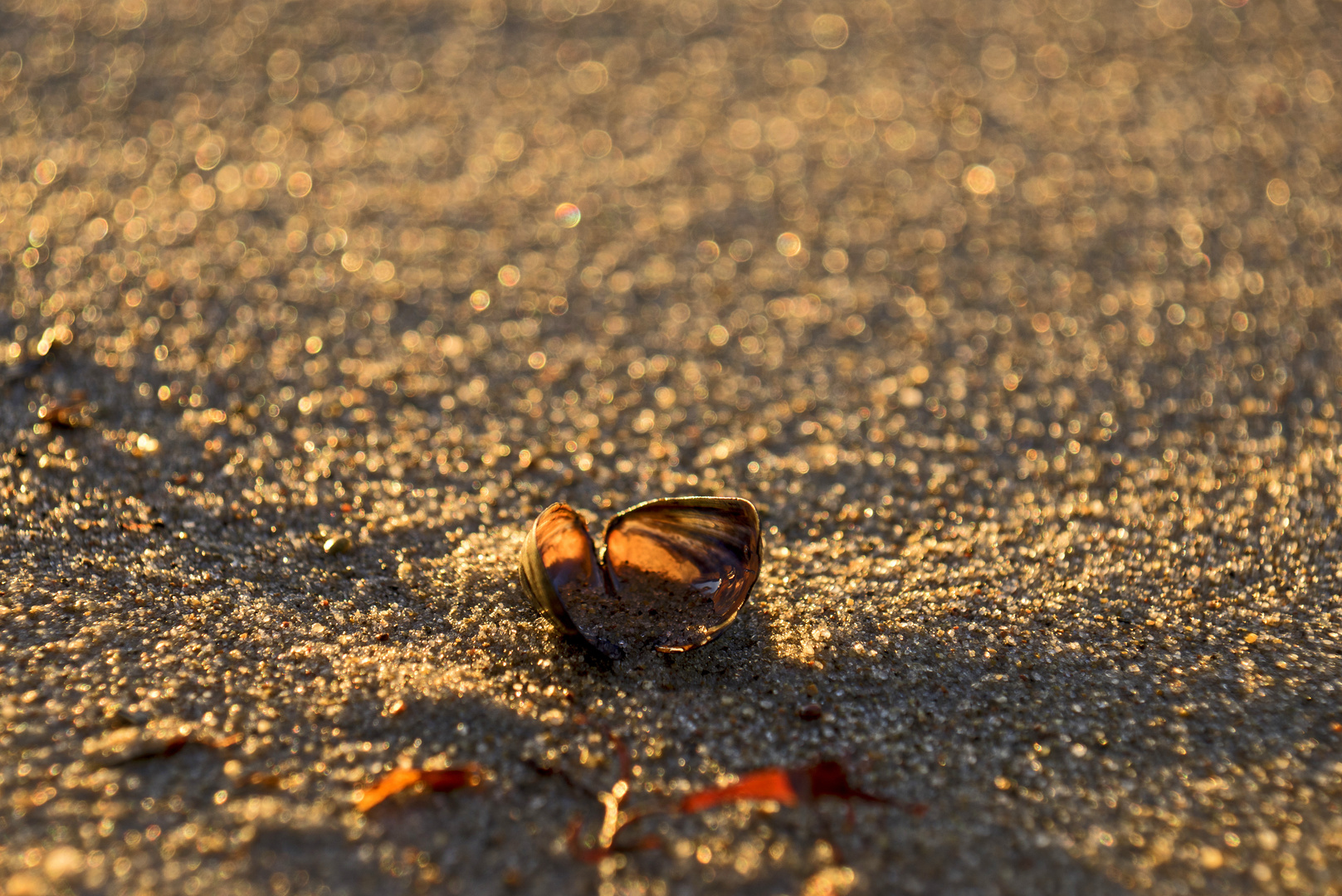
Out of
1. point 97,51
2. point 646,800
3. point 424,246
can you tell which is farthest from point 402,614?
→ point 97,51

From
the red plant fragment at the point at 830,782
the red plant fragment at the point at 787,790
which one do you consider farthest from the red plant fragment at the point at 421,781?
the red plant fragment at the point at 830,782

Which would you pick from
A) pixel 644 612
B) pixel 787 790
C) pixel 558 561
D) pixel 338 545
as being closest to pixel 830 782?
pixel 787 790

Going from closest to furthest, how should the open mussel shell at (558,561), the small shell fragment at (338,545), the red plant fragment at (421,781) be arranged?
the red plant fragment at (421,781) → the open mussel shell at (558,561) → the small shell fragment at (338,545)

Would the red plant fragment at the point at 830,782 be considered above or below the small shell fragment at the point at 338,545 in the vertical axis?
below

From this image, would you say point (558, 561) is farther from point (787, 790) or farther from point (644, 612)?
point (787, 790)

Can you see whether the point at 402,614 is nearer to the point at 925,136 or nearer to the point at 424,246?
the point at 424,246

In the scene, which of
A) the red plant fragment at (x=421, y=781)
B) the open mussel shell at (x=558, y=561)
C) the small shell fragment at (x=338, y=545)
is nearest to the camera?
the red plant fragment at (x=421, y=781)

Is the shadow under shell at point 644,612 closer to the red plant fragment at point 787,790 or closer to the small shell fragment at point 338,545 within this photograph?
the red plant fragment at point 787,790
